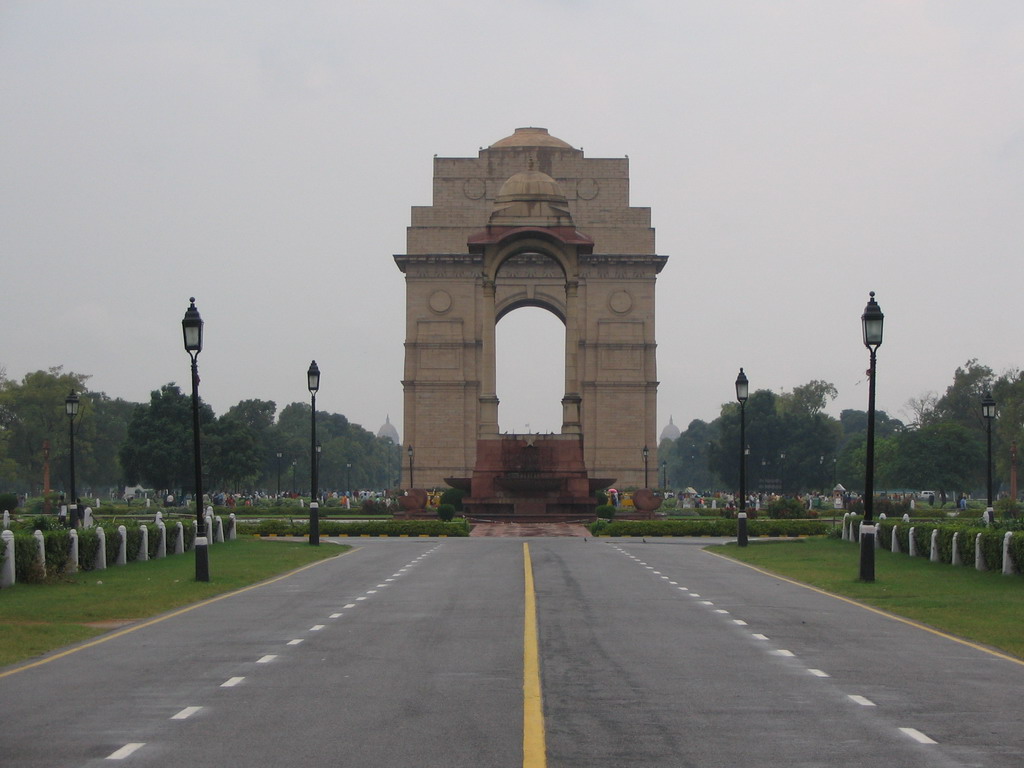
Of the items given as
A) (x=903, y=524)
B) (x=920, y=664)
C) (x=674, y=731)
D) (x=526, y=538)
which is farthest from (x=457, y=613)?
(x=526, y=538)

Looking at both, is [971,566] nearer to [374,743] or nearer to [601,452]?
[374,743]

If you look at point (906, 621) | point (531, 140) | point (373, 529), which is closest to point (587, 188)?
point (531, 140)

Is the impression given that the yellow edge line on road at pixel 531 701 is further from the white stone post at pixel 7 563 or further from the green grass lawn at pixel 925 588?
the white stone post at pixel 7 563

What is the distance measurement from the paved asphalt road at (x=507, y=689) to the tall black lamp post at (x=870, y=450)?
436 centimetres

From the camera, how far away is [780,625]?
1975 cm

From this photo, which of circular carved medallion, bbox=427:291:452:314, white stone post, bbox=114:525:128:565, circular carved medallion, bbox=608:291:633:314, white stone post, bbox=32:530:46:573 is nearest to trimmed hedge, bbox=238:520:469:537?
white stone post, bbox=114:525:128:565

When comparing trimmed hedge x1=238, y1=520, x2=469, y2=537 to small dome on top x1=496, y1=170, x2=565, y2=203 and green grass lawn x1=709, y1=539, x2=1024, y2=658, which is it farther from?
small dome on top x1=496, y1=170, x2=565, y2=203

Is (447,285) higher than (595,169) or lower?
lower

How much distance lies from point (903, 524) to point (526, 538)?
1539 cm

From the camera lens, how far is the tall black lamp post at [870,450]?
2794 centimetres

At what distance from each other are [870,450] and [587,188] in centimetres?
7854

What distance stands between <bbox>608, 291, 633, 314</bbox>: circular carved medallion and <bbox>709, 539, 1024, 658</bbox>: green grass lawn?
6359 centimetres

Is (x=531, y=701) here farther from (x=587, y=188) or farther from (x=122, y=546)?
(x=587, y=188)

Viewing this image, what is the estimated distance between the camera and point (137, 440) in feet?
348
